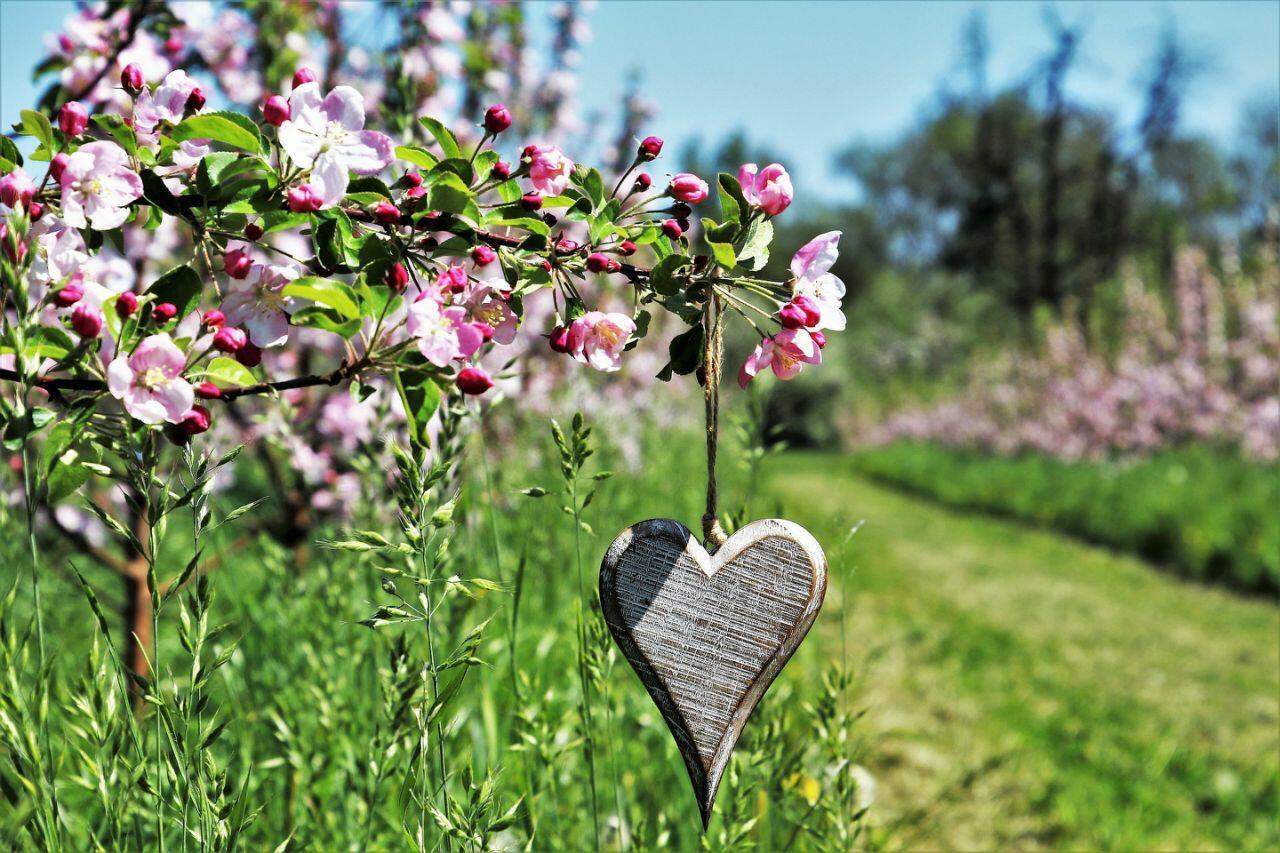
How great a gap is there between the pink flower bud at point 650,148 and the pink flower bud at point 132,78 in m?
0.58

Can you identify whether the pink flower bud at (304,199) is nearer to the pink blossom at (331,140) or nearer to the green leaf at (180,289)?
the pink blossom at (331,140)

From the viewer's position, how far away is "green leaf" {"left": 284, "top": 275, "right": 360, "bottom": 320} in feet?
3.15

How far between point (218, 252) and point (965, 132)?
115ft

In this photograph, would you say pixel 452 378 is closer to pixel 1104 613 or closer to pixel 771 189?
pixel 771 189

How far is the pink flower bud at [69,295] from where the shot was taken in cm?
102

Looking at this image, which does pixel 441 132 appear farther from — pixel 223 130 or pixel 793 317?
pixel 793 317

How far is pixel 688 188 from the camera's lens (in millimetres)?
1119

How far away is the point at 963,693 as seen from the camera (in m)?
4.54

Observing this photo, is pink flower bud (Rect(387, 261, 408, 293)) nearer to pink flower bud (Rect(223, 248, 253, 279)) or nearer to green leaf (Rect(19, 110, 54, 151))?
pink flower bud (Rect(223, 248, 253, 279))

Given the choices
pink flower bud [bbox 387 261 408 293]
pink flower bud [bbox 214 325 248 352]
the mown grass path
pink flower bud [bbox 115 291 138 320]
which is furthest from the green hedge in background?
pink flower bud [bbox 115 291 138 320]

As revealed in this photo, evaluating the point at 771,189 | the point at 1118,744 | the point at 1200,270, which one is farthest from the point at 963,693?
the point at 1200,270

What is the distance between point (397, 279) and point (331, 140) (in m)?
0.17

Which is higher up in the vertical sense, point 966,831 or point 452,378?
point 452,378

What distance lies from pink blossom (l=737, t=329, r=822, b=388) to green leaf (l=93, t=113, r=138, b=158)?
725 mm
